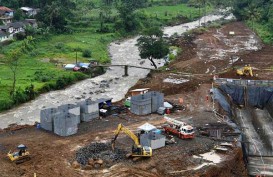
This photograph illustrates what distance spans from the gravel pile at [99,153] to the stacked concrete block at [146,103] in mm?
7336

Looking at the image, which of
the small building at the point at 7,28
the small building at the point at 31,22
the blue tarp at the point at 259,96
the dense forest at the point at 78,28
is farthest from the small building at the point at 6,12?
the blue tarp at the point at 259,96

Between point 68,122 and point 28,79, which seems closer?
point 68,122

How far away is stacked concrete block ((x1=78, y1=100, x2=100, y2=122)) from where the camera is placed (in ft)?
123

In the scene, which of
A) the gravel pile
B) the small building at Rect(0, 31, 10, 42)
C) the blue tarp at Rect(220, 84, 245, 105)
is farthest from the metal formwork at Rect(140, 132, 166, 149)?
the small building at Rect(0, 31, 10, 42)

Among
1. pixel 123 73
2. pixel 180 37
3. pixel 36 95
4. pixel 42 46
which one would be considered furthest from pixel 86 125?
pixel 180 37

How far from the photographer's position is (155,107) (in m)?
39.7

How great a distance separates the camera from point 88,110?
37531 mm

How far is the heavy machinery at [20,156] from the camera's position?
1177 inches

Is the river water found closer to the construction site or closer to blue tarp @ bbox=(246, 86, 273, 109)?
the construction site

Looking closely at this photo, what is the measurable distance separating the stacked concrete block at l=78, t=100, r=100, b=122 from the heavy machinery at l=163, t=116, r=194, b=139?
6232 mm

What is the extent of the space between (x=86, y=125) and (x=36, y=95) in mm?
13337

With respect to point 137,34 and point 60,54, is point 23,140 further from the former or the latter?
point 137,34

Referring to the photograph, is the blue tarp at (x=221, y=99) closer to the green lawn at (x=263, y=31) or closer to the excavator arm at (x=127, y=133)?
the excavator arm at (x=127, y=133)

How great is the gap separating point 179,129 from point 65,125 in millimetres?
8166
